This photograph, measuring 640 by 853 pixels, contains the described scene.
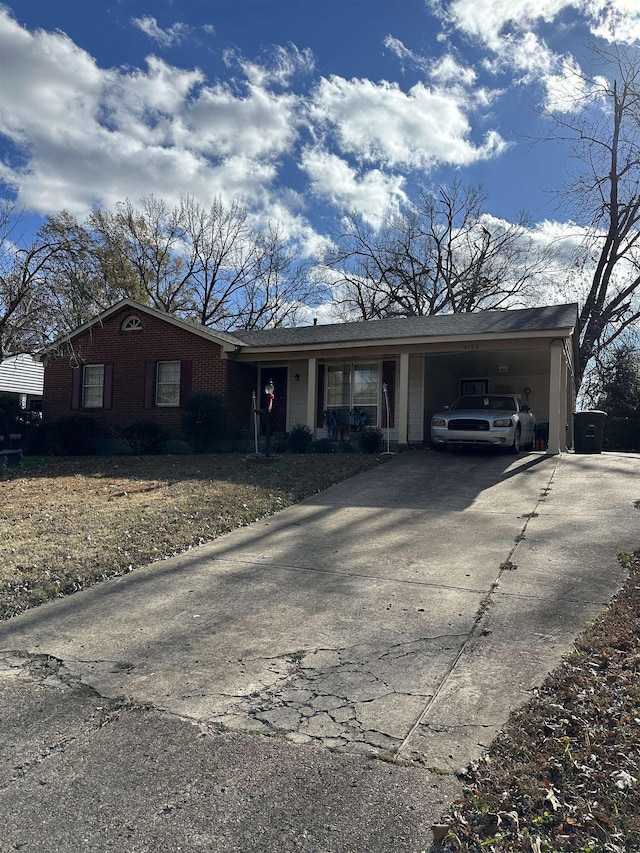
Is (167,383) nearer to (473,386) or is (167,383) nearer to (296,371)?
(296,371)

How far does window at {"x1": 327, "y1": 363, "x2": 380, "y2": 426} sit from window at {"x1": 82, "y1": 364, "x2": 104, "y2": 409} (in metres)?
7.00

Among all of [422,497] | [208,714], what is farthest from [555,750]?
[422,497]

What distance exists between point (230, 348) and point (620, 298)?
20343mm

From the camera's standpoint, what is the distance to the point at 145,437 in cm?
1664

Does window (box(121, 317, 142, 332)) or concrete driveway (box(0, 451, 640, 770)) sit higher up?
window (box(121, 317, 142, 332))

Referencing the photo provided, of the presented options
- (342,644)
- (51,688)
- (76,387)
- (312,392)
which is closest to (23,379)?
(76,387)

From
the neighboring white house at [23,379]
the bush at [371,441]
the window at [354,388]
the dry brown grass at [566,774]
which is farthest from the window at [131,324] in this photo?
the dry brown grass at [566,774]

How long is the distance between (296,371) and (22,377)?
17.5m

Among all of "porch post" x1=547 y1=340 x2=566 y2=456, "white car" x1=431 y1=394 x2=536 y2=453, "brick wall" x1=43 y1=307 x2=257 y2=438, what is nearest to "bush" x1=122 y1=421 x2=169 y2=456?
"brick wall" x1=43 y1=307 x2=257 y2=438

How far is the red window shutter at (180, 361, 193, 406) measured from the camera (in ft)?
56.9

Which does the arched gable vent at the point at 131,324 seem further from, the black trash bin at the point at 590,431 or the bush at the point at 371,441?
the black trash bin at the point at 590,431

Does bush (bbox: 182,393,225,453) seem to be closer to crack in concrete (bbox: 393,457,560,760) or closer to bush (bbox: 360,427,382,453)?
bush (bbox: 360,427,382,453)

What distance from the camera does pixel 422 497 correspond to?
9984mm

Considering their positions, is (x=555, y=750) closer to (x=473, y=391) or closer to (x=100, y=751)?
(x=100, y=751)
